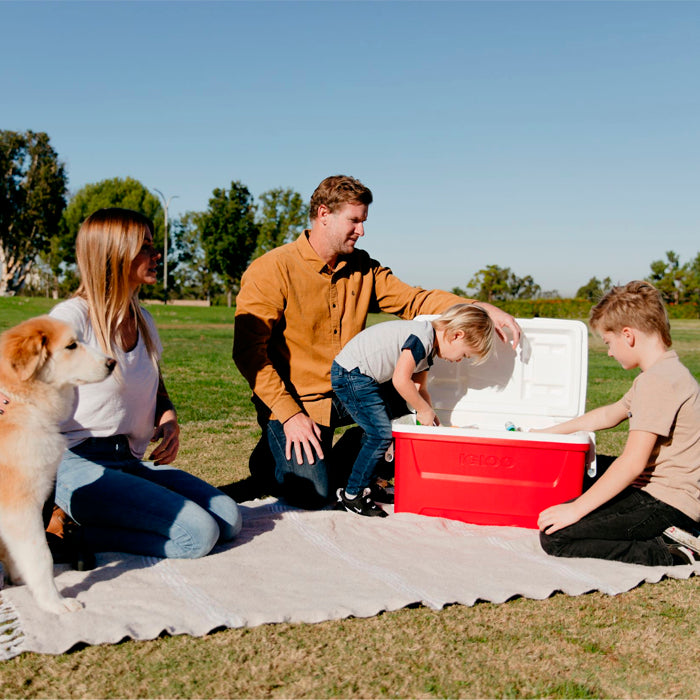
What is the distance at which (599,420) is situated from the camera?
341 cm

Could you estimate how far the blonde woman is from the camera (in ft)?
9.32

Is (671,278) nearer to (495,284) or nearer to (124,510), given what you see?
(495,284)

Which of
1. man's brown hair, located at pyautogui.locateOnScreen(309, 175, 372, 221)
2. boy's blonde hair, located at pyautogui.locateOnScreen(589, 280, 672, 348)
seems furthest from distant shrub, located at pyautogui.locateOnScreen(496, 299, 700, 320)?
boy's blonde hair, located at pyautogui.locateOnScreen(589, 280, 672, 348)

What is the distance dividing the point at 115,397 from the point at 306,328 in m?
1.34

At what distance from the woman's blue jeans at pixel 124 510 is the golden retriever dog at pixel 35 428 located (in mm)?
440

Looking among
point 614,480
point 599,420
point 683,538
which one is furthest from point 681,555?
point 599,420

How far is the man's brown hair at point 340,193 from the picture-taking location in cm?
380

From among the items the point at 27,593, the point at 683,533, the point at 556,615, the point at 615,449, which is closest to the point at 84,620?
the point at 27,593

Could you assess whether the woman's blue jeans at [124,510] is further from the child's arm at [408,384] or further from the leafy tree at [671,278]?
the leafy tree at [671,278]

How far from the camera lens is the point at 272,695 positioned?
1.88 m

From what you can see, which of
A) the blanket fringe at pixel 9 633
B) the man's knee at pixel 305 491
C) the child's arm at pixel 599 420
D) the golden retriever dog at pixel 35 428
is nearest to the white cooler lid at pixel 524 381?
the child's arm at pixel 599 420

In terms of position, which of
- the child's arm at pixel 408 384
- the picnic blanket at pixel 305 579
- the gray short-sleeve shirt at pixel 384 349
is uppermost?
the gray short-sleeve shirt at pixel 384 349

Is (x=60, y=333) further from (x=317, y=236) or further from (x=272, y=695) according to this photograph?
(x=317, y=236)

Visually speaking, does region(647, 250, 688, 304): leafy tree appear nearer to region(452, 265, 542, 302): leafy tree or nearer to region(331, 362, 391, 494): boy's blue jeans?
region(452, 265, 542, 302): leafy tree
